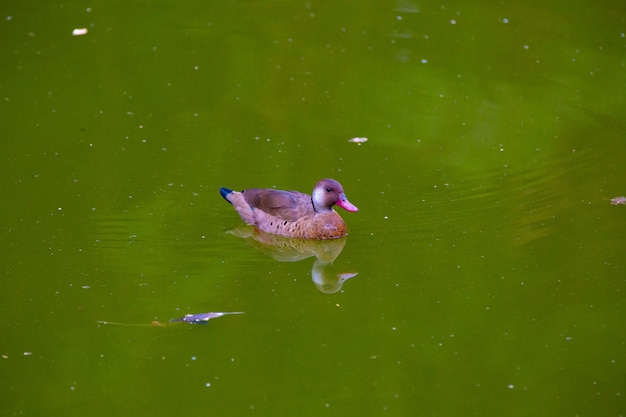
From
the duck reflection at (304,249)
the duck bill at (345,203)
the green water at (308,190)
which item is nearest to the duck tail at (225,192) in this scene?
the green water at (308,190)

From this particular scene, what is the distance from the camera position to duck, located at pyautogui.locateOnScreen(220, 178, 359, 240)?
22.8 ft

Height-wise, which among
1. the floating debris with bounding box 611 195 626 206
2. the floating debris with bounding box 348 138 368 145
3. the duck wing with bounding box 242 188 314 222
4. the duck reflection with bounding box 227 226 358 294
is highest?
the duck wing with bounding box 242 188 314 222

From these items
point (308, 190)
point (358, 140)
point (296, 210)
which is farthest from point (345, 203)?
point (358, 140)

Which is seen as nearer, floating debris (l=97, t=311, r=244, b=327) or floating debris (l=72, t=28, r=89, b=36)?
floating debris (l=97, t=311, r=244, b=327)

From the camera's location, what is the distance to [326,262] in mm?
6742

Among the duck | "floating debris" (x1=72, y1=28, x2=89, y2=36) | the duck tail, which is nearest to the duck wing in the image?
the duck

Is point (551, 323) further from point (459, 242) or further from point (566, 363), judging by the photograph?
point (459, 242)

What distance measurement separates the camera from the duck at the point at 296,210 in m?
6.94

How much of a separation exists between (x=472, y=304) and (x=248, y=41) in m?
4.81

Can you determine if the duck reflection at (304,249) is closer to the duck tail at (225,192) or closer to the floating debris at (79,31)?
the duck tail at (225,192)

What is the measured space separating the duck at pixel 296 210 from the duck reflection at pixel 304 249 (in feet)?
0.14

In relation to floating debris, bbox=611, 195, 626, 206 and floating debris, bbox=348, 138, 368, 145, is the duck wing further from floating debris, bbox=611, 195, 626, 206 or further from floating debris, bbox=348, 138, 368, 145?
floating debris, bbox=611, 195, 626, 206

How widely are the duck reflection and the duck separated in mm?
42

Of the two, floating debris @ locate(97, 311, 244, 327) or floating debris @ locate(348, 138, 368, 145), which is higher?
floating debris @ locate(97, 311, 244, 327)
